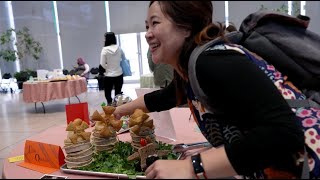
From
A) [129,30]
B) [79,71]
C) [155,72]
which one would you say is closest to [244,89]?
[155,72]

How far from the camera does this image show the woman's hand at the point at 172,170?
57 centimetres

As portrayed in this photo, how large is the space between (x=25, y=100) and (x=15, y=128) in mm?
1418

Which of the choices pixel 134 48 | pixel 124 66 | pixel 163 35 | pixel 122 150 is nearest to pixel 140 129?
pixel 122 150

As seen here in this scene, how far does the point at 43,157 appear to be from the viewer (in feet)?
2.94

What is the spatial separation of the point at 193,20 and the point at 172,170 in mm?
345

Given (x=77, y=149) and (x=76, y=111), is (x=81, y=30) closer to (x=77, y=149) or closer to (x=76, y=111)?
(x=76, y=111)

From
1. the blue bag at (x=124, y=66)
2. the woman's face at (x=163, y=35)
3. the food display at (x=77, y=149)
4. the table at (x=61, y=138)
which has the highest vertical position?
the woman's face at (x=163, y=35)

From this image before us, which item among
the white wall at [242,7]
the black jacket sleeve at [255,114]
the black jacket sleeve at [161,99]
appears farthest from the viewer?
the white wall at [242,7]

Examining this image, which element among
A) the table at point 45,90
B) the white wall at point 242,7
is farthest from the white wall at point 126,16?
the table at point 45,90

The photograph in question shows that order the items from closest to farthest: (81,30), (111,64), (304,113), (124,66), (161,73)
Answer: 1. (304,113)
2. (161,73)
3. (111,64)
4. (124,66)
5. (81,30)

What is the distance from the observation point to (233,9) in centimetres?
861

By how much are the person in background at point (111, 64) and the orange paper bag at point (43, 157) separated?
12.3 ft

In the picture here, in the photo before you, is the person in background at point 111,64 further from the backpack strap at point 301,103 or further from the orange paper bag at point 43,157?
the backpack strap at point 301,103

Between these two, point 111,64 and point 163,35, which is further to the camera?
point 111,64
